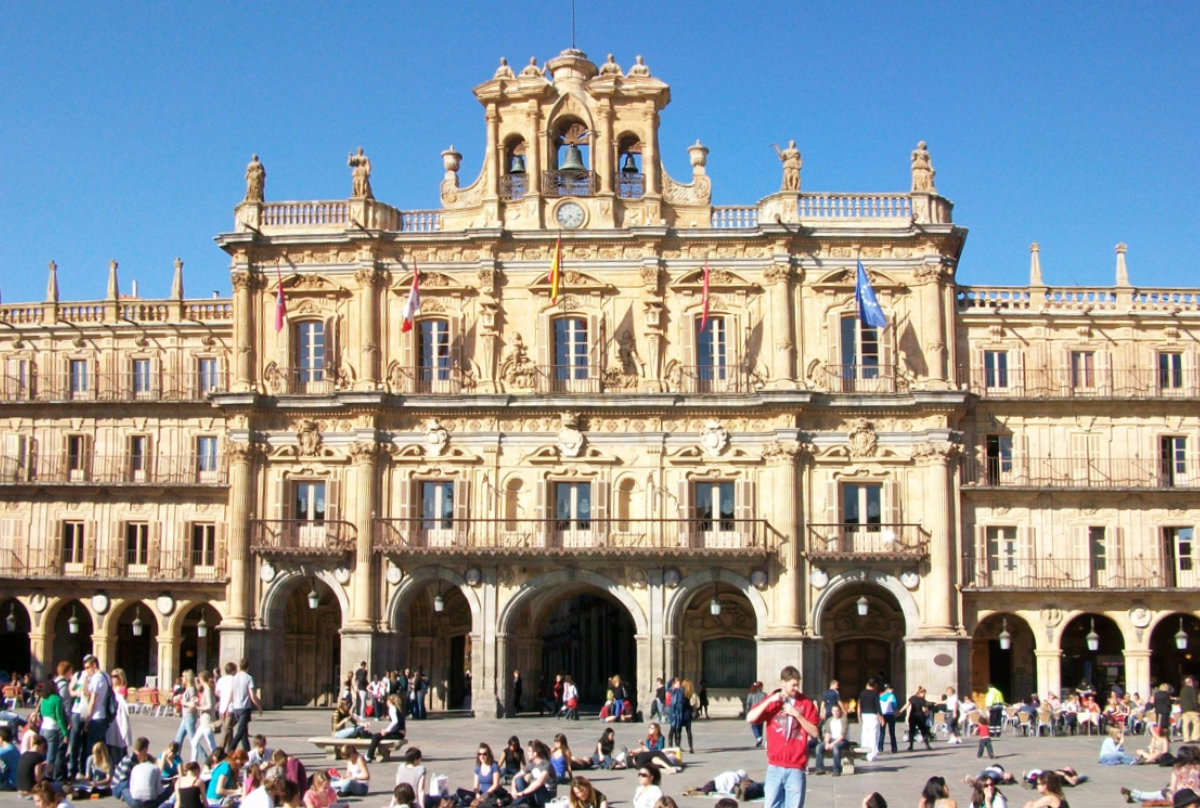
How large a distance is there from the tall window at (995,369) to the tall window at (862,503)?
579 centimetres

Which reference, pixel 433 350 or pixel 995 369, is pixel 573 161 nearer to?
pixel 433 350

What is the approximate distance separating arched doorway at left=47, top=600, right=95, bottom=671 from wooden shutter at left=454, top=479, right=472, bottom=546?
1563 cm

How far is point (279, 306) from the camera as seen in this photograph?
51188 millimetres

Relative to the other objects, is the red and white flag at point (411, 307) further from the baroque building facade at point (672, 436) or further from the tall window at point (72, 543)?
the tall window at point (72, 543)

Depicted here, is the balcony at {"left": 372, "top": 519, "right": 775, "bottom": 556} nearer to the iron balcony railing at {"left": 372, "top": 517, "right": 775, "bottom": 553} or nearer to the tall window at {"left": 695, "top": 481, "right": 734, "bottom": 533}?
the iron balcony railing at {"left": 372, "top": 517, "right": 775, "bottom": 553}

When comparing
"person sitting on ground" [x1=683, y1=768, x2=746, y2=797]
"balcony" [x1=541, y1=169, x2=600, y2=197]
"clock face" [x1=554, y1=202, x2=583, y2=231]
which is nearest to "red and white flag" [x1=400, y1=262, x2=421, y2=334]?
"clock face" [x1=554, y1=202, x2=583, y2=231]

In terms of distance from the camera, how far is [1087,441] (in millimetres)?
51156

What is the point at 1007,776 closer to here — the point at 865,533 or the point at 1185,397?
the point at 865,533

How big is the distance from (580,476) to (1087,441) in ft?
55.7

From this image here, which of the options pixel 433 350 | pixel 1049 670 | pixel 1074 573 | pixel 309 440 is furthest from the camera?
pixel 433 350

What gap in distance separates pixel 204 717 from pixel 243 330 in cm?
2480

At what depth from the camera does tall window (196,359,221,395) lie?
55.8 meters

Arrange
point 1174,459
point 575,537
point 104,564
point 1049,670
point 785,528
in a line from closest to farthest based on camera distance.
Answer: point 785,528
point 1049,670
point 575,537
point 1174,459
point 104,564

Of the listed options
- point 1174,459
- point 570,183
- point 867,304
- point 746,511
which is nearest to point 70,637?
point 570,183
